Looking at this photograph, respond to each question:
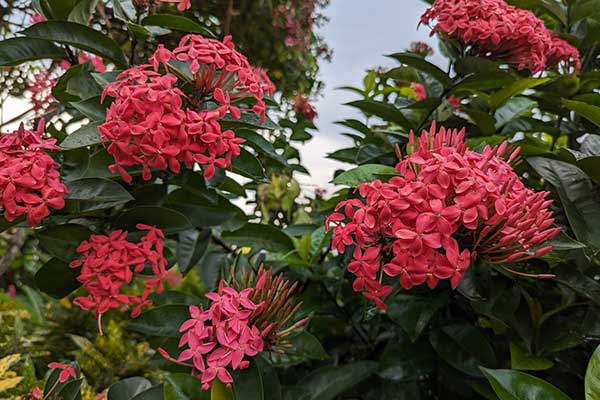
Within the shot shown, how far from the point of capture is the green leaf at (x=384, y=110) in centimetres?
90

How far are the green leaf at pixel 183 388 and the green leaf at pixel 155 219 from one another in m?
0.22

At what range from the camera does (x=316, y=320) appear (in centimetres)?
110

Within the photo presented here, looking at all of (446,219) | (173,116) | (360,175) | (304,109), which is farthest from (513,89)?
(304,109)

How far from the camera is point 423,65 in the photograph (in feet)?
2.85

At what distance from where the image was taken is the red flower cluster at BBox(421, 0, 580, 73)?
0.79 metres

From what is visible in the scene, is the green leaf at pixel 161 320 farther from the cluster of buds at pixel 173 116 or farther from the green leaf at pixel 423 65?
the green leaf at pixel 423 65

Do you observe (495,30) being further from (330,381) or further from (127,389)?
(127,389)

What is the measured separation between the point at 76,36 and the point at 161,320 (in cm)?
42

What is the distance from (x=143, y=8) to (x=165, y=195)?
275 mm

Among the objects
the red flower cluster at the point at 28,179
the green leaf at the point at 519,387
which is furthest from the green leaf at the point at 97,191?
the green leaf at the point at 519,387

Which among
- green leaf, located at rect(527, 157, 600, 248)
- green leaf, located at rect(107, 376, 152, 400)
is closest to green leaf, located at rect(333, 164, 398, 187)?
green leaf, located at rect(527, 157, 600, 248)

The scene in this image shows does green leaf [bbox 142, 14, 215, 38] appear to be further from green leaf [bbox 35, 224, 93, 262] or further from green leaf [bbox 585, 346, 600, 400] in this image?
green leaf [bbox 585, 346, 600, 400]

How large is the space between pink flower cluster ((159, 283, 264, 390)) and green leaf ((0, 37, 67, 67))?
1.54 feet

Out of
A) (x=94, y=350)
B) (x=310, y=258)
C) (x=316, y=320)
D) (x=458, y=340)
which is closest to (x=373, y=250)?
(x=458, y=340)
